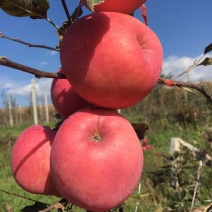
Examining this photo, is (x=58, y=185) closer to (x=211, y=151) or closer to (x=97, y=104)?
(x=97, y=104)

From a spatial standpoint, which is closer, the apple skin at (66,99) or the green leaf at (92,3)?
the green leaf at (92,3)

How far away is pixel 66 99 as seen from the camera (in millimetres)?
723

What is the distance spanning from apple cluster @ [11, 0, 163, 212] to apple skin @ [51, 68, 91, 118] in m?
0.08

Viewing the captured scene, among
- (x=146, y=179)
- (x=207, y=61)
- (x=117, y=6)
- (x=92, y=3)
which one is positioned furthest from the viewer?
(x=146, y=179)

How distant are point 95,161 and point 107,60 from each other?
0.50 ft

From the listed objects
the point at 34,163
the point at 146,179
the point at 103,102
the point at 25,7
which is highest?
the point at 25,7

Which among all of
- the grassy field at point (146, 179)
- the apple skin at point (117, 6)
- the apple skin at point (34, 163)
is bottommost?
the grassy field at point (146, 179)

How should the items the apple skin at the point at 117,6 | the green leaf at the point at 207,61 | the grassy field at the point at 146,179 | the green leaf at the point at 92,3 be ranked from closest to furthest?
1. the green leaf at the point at 92,3
2. the apple skin at the point at 117,6
3. the green leaf at the point at 207,61
4. the grassy field at the point at 146,179

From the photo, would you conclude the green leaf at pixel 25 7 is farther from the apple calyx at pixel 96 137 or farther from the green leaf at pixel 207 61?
the green leaf at pixel 207 61

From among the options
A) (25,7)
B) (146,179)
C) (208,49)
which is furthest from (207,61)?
(146,179)

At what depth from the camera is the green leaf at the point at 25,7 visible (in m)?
0.66

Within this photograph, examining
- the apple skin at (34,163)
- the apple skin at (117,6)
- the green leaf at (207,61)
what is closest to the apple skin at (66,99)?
the apple skin at (34,163)

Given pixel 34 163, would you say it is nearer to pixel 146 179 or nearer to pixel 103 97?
pixel 103 97

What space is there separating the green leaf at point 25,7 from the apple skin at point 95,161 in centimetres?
22
